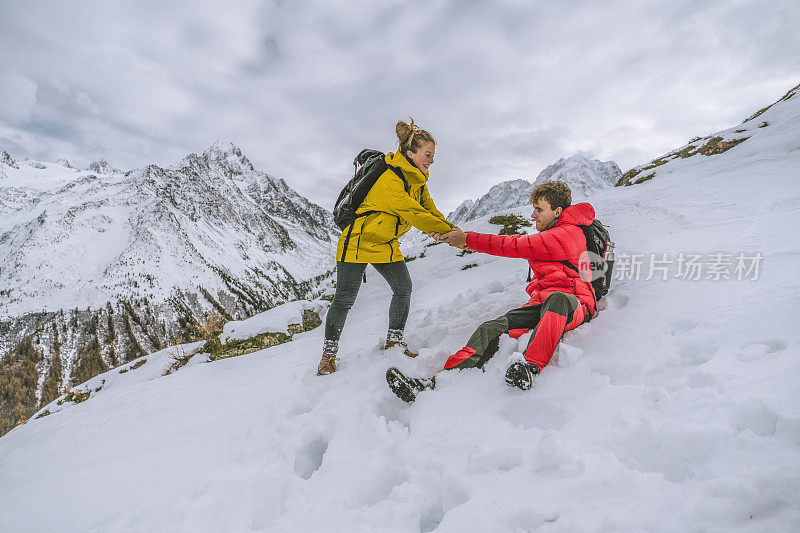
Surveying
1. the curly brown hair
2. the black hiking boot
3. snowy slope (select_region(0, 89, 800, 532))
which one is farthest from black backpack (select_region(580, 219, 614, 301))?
the black hiking boot

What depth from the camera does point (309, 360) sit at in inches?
209

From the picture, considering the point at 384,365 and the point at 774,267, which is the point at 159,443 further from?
the point at 774,267

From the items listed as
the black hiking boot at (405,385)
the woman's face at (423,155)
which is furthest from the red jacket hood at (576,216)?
the black hiking boot at (405,385)

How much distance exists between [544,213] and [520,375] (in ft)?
8.07

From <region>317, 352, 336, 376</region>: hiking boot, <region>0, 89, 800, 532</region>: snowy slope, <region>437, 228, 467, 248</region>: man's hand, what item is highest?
<region>437, 228, 467, 248</region>: man's hand

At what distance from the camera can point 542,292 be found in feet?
13.6

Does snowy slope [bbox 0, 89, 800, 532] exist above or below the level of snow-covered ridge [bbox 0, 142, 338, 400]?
below

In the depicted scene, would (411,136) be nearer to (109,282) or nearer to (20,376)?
(20,376)

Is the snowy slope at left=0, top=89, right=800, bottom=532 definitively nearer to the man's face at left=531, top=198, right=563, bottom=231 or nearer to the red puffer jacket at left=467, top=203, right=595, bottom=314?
the red puffer jacket at left=467, top=203, right=595, bottom=314

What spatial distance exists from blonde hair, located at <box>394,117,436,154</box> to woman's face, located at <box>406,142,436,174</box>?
0.13 ft

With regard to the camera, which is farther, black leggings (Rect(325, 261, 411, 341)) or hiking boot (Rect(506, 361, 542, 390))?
black leggings (Rect(325, 261, 411, 341))

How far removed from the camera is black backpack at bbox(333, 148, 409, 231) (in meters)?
4.30

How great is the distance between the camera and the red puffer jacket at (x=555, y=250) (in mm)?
4035

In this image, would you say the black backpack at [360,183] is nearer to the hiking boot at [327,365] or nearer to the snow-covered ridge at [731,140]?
the hiking boot at [327,365]
